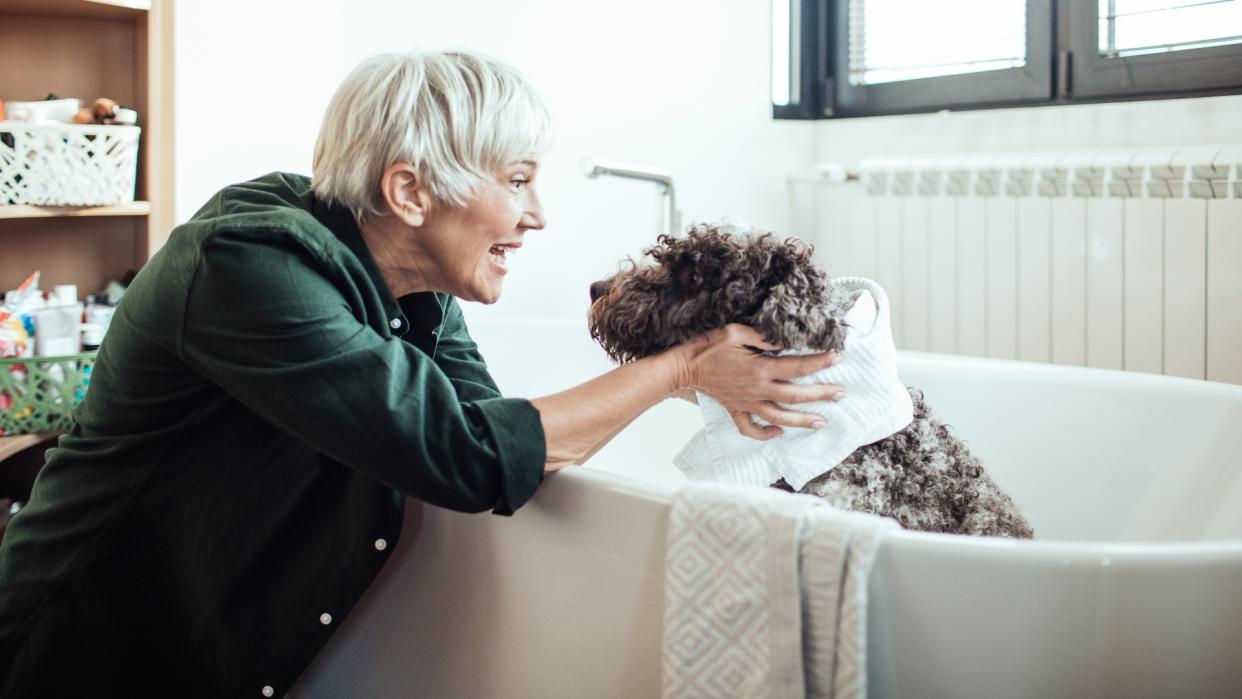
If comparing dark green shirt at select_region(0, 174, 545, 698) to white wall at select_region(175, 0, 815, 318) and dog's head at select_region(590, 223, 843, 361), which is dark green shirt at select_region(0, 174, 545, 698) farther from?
white wall at select_region(175, 0, 815, 318)

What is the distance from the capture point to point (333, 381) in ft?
3.84

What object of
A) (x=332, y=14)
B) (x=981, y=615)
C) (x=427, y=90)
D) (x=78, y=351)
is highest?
(x=332, y=14)

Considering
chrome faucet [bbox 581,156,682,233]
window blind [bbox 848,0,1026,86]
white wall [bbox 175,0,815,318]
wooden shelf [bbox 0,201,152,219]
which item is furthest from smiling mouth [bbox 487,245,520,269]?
window blind [bbox 848,0,1026,86]

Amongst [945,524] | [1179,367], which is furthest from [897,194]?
[945,524]

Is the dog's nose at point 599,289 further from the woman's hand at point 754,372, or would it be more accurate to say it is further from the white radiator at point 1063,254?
the white radiator at point 1063,254

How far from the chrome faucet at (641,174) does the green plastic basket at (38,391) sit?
3.60ft

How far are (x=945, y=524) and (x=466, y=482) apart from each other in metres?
0.59

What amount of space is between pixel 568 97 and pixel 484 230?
1.64 meters

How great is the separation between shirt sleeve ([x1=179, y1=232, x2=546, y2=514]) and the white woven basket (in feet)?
3.62

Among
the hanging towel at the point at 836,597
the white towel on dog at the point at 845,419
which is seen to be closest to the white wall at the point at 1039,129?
the white towel on dog at the point at 845,419

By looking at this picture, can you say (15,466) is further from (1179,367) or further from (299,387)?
(1179,367)

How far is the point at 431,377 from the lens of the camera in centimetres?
123

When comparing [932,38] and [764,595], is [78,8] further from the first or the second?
[932,38]

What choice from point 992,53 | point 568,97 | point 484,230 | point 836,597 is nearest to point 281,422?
point 484,230
